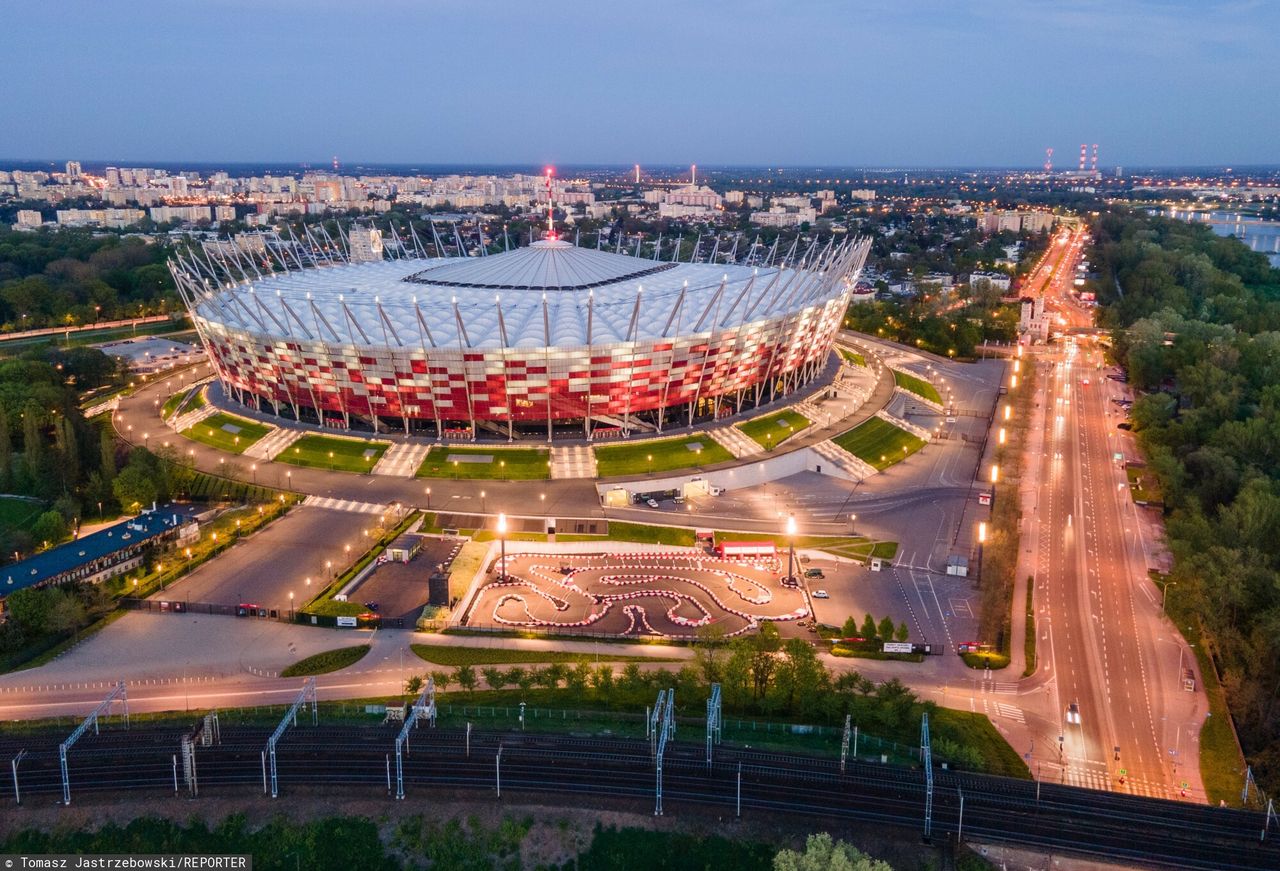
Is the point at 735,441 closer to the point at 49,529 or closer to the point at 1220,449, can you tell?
the point at 1220,449

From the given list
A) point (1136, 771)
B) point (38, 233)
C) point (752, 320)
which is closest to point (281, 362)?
point (752, 320)

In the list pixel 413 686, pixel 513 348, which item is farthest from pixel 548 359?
pixel 413 686

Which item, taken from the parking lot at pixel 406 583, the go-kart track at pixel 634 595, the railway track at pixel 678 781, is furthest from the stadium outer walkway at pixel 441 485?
the railway track at pixel 678 781

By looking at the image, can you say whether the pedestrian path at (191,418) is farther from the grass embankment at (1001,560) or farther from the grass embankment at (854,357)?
the grass embankment at (854,357)

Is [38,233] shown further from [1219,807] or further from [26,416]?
[1219,807]

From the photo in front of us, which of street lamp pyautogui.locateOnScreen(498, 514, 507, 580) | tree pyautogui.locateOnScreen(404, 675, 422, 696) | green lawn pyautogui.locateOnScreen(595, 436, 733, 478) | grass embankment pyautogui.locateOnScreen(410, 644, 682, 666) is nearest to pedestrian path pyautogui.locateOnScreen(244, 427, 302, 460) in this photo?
green lawn pyautogui.locateOnScreen(595, 436, 733, 478)

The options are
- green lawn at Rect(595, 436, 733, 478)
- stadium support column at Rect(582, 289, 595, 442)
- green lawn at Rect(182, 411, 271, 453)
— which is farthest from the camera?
green lawn at Rect(182, 411, 271, 453)

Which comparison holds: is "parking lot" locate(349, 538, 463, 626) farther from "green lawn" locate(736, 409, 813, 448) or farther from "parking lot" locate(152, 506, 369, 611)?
"green lawn" locate(736, 409, 813, 448)
